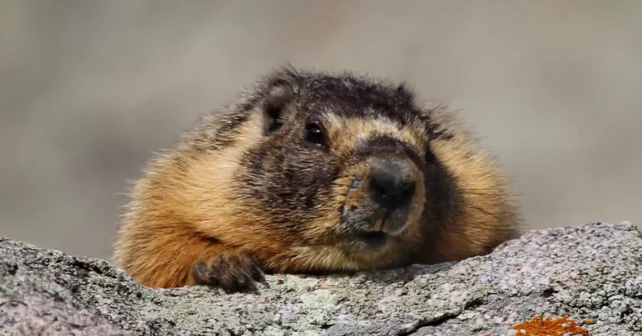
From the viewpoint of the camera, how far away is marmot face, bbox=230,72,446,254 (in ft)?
7.47

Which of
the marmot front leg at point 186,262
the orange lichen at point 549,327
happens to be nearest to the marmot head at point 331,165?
the marmot front leg at point 186,262

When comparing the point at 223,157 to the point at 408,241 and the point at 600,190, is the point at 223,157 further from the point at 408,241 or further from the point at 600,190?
the point at 600,190

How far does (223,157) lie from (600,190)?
12.6 feet

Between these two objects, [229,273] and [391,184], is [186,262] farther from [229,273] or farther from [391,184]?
[391,184]

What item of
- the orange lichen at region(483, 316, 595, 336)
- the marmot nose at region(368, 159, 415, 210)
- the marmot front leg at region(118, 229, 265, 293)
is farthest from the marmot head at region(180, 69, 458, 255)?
the orange lichen at region(483, 316, 595, 336)

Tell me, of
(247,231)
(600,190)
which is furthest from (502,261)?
(600,190)

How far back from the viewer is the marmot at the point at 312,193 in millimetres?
2305

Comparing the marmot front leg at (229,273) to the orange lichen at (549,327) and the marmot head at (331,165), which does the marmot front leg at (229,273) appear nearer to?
the marmot head at (331,165)

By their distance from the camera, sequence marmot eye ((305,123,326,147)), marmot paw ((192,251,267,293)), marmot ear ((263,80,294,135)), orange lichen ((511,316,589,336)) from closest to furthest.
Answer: orange lichen ((511,316,589,336)), marmot paw ((192,251,267,293)), marmot eye ((305,123,326,147)), marmot ear ((263,80,294,135))

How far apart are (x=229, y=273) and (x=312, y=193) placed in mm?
313

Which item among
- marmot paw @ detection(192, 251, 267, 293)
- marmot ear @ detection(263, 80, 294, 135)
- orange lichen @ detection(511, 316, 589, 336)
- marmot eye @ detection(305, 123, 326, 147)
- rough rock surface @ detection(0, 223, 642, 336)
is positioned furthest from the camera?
marmot ear @ detection(263, 80, 294, 135)

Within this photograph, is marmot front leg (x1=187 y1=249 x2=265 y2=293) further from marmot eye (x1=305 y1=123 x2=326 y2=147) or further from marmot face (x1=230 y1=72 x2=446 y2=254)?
marmot eye (x1=305 y1=123 x2=326 y2=147)

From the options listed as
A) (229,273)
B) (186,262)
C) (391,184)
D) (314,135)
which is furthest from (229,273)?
(314,135)

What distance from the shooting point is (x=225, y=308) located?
2078 millimetres
